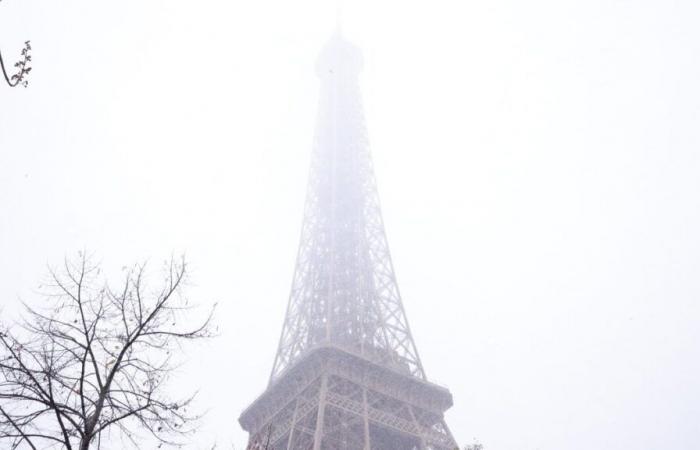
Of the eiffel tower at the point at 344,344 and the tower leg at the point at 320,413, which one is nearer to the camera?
the tower leg at the point at 320,413

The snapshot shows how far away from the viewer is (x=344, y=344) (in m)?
49.6

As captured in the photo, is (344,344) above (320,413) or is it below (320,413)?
above

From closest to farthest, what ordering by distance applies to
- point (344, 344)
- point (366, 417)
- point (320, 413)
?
point (320, 413) < point (366, 417) < point (344, 344)

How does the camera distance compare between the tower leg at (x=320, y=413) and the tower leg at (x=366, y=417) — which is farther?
the tower leg at (x=366, y=417)

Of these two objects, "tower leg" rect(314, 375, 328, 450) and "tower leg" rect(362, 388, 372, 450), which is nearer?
"tower leg" rect(314, 375, 328, 450)

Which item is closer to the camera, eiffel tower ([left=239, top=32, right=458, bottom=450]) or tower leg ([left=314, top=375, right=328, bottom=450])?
tower leg ([left=314, top=375, right=328, bottom=450])

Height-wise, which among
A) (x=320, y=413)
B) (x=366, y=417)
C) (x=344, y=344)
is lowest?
(x=320, y=413)

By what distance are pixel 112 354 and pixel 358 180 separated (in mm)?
59222

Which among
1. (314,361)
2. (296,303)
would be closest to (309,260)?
(296,303)

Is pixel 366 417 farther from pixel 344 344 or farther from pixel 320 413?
pixel 344 344

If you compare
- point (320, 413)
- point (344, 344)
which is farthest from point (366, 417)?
point (344, 344)

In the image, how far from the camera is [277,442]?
42.3 metres

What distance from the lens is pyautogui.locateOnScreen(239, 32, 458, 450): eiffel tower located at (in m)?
40.9

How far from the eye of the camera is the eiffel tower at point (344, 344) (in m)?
40.9
